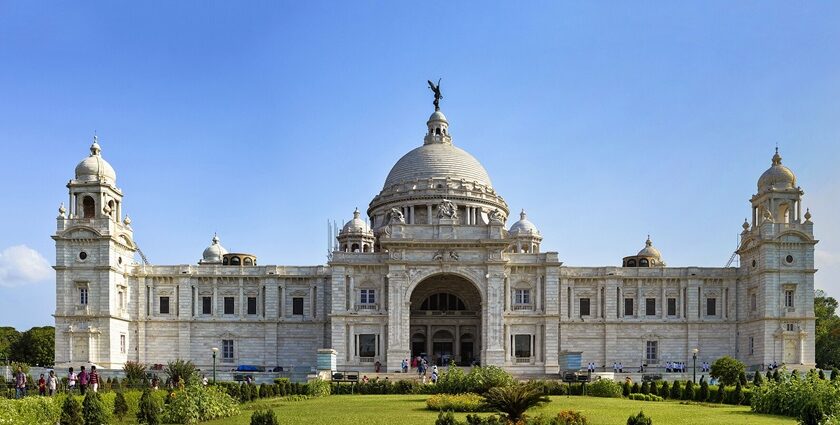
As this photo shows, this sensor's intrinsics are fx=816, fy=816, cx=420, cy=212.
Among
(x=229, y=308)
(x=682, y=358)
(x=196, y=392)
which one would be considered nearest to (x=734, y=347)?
(x=682, y=358)

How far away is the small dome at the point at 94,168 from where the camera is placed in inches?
2527

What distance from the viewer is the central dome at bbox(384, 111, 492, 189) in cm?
7956

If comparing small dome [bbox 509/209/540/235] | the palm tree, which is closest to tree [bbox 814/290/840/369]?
small dome [bbox 509/209/540/235]

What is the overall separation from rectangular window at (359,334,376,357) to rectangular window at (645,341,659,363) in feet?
76.2

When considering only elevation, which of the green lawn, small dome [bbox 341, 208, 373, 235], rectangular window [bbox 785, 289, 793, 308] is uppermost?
small dome [bbox 341, 208, 373, 235]

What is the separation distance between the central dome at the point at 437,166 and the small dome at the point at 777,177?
26646 mm

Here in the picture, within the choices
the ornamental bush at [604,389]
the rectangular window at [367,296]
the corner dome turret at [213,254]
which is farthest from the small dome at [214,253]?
the ornamental bush at [604,389]

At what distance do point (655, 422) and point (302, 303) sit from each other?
43.2 meters

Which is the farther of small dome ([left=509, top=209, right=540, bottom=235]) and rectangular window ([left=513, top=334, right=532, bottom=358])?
small dome ([left=509, top=209, right=540, bottom=235])

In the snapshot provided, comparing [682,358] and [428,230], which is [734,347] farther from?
[428,230]

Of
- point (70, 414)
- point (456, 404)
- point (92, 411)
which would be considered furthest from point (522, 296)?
point (70, 414)

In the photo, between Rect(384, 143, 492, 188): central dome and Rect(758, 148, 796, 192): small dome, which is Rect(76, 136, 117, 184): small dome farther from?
Rect(758, 148, 796, 192): small dome

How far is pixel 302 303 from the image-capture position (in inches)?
2697

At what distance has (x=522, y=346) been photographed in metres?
63.3
